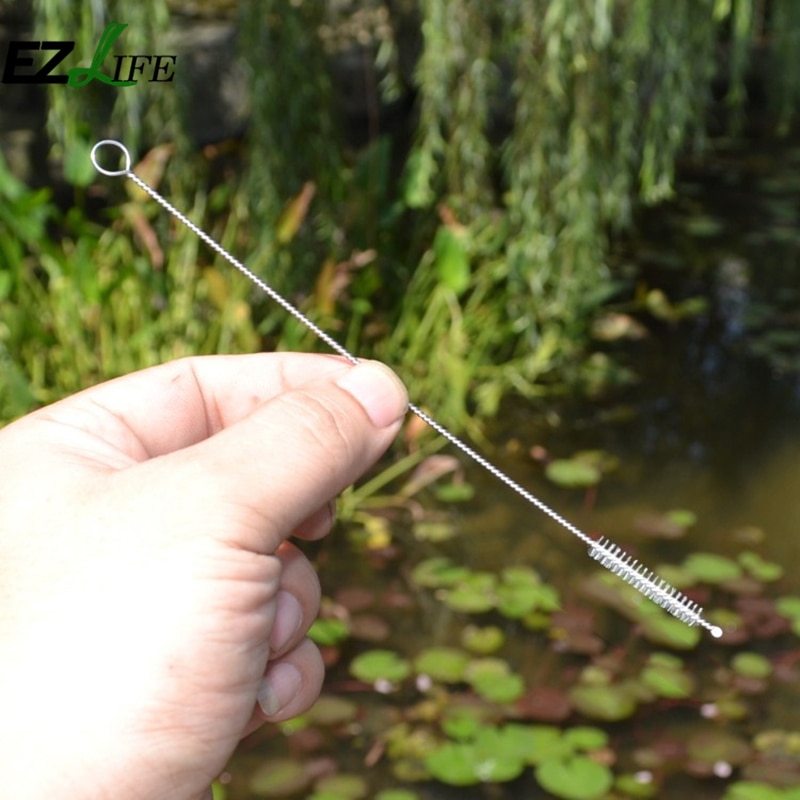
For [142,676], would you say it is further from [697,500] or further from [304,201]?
[697,500]

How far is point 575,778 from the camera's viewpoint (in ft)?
5.30

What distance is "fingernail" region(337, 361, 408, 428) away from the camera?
2.97 ft

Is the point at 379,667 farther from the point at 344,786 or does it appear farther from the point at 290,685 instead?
the point at 290,685

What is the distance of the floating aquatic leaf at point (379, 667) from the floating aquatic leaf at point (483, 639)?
0.38ft

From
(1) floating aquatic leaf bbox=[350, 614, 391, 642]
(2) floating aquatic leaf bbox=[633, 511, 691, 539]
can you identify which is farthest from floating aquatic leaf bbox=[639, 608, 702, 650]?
(1) floating aquatic leaf bbox=[350, 614, 391, 642]

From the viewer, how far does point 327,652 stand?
6.16 feet

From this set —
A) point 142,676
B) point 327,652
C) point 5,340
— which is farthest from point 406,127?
point 142,676

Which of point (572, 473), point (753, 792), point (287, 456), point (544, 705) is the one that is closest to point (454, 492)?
point (572, 473)

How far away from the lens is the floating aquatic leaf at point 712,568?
207 centimetres

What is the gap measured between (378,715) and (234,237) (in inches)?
47.9

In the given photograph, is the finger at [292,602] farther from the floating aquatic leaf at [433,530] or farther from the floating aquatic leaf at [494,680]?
the floating aquatic leaf at [433,530]

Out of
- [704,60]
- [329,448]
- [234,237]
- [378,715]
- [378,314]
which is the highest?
[704,60]

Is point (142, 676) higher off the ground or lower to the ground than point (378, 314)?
higher

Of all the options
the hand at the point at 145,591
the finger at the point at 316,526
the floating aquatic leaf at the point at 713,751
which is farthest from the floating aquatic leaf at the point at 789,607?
the hand at the point at 145,591
